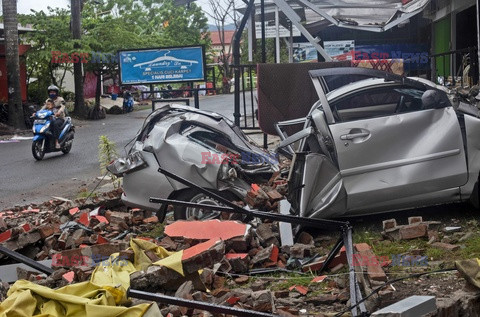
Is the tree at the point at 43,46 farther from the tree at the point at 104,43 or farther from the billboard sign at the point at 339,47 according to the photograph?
the billboard sign at the point at 339,47

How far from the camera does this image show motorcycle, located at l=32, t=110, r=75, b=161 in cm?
1833

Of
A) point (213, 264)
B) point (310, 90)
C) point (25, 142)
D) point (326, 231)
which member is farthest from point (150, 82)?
point (213, 264)

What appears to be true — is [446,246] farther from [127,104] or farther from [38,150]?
[127,104]

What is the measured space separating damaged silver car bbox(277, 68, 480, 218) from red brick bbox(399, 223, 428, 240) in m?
0.57

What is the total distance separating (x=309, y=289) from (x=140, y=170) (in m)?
3.54

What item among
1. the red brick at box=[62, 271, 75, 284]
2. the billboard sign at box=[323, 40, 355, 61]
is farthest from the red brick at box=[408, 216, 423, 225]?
the billboard sign at box=[323, 40, 355, 61]

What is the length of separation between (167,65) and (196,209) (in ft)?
28.3

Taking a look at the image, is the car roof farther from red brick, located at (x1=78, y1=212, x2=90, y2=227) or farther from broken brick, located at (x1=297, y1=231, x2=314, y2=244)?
red brick, located at (x1=78, y1=212, x2=90, y2=227)

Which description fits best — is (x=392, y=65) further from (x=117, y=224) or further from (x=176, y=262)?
(x=176, y=262)

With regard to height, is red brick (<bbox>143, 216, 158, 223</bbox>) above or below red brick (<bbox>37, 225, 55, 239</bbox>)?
below

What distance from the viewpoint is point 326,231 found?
835 centimetres

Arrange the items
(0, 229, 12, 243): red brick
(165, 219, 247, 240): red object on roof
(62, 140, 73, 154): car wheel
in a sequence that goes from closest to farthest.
Answer: 1. (165, 219, 247, 240): red object on roof
2. (0, 229, 12, 243): red brick
3. (62, 140, 73, 154): car wheel

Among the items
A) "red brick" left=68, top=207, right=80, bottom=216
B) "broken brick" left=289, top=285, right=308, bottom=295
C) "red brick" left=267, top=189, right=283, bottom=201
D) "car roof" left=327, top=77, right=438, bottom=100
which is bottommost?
"red brick" left=68, top=207, right=80, bottom=216

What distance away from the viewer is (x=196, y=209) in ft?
29.6
